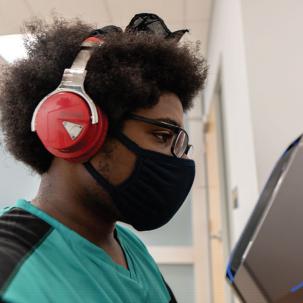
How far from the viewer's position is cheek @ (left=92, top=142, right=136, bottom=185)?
2.03ft

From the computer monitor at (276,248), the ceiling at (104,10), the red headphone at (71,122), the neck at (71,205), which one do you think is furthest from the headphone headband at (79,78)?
the ceiling at (104,10)

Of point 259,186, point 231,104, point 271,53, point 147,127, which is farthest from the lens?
point 231,104

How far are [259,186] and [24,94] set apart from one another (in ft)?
2.61

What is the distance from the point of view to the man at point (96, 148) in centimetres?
56

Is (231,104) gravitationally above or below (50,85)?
below

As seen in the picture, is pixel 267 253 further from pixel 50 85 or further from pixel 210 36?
pixel 210 36

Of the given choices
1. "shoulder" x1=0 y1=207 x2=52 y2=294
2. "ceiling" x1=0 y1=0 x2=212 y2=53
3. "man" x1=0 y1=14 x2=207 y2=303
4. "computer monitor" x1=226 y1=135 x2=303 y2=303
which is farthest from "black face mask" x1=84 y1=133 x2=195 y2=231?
"ceiling" x1=0 y1=0 x2=212 y2=53

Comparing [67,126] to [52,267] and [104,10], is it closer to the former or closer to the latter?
[52,267]

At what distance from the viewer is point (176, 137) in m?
0.68

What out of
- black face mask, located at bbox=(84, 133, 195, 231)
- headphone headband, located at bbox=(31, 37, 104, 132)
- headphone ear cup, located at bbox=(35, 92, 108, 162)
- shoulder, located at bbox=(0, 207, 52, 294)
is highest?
headphone headband, located at bbox=(31, 37, 104, 132)

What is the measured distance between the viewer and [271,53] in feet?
4.07

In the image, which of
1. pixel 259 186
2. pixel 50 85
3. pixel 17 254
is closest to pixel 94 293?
pixel 17 254

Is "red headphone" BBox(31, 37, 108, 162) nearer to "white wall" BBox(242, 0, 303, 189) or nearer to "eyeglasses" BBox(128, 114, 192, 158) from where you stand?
"eyeglasses" BBox(128, 114, 192, 158)

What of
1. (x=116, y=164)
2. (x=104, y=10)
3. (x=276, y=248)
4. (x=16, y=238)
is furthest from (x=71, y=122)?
(x=104, y=10)
